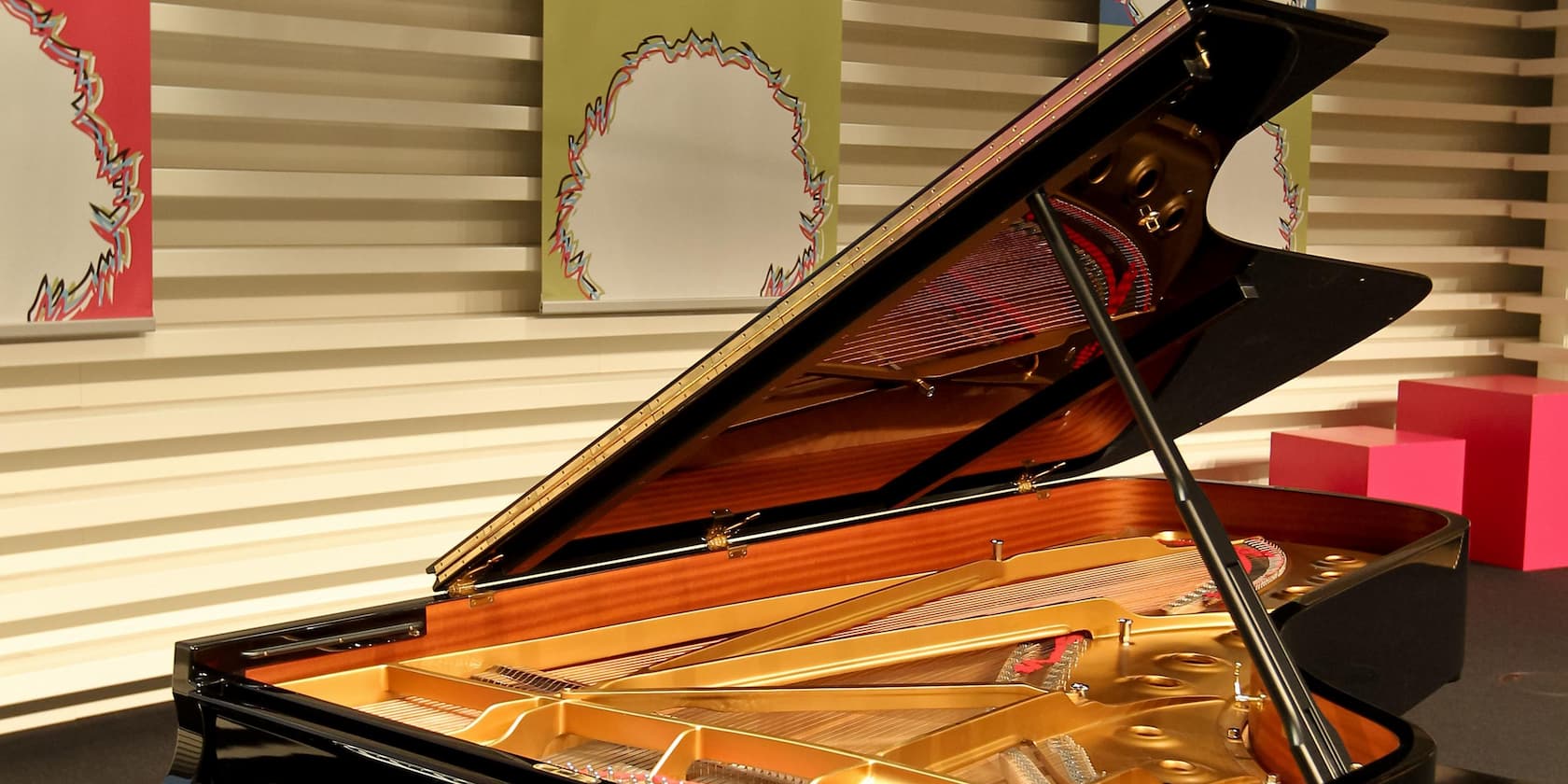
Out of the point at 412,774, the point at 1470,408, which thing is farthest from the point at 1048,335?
the point at 1470,408

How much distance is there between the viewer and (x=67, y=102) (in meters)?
3.53

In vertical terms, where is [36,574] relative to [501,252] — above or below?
below

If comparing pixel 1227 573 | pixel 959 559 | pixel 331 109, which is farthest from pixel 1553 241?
pixel 1227 573

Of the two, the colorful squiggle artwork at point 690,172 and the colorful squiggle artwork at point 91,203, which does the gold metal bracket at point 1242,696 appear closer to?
the colorful squiggle artwork at point 690,172

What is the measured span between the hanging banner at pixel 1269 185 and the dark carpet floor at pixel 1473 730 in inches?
69.9

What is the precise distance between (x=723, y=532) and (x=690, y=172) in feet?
7.31

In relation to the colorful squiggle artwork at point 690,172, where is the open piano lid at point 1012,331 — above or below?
below

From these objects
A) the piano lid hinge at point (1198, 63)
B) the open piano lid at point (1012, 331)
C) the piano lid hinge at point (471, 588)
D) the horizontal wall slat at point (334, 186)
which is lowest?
the piano lid hinge at point (471, 588)

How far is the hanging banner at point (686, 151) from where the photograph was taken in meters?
4.30

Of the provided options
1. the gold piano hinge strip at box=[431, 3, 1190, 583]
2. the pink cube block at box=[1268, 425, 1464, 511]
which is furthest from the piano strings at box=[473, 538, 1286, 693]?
the pink cube block at box=[1268, 425, 1464, 511]

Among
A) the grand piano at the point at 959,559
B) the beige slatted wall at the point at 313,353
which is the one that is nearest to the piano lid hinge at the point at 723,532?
the grand piano at the point at 959,559

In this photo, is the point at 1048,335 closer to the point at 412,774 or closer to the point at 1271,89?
the point at 1271,89

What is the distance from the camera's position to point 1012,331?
7.89ft

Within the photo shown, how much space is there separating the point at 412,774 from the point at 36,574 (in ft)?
8.40
